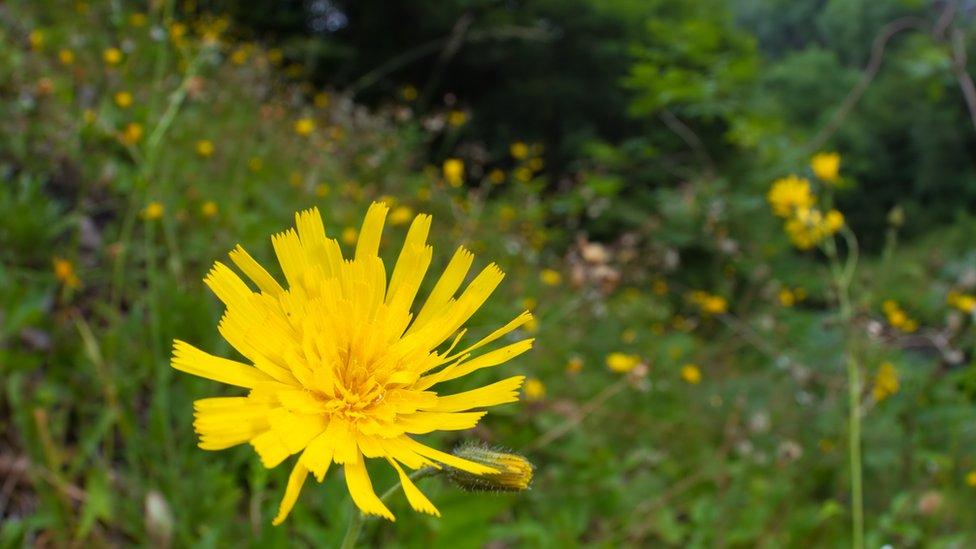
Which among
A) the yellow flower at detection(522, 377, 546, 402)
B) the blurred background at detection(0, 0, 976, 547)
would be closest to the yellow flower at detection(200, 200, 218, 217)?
the blurred background at detection(0, 0, 976, 547)

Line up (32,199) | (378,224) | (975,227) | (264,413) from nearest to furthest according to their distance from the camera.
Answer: (264,413) → (378,224) → (32,199) → (975,227)

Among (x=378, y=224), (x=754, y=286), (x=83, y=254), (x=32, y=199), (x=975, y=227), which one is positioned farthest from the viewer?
(x=975, y=227)

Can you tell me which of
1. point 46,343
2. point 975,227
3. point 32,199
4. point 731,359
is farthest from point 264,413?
point 975,227

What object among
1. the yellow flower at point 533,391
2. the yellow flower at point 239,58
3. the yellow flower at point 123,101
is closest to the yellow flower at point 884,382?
the yellow flower at point 533,391

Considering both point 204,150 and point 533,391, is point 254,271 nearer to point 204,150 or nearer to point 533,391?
point 533,391

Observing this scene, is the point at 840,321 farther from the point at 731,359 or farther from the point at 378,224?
the point at 731,359

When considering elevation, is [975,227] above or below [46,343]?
below

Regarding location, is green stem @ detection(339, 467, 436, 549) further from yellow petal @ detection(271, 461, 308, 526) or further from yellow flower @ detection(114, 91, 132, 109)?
yellow flower @ detection(114, 91, 132, 109)
